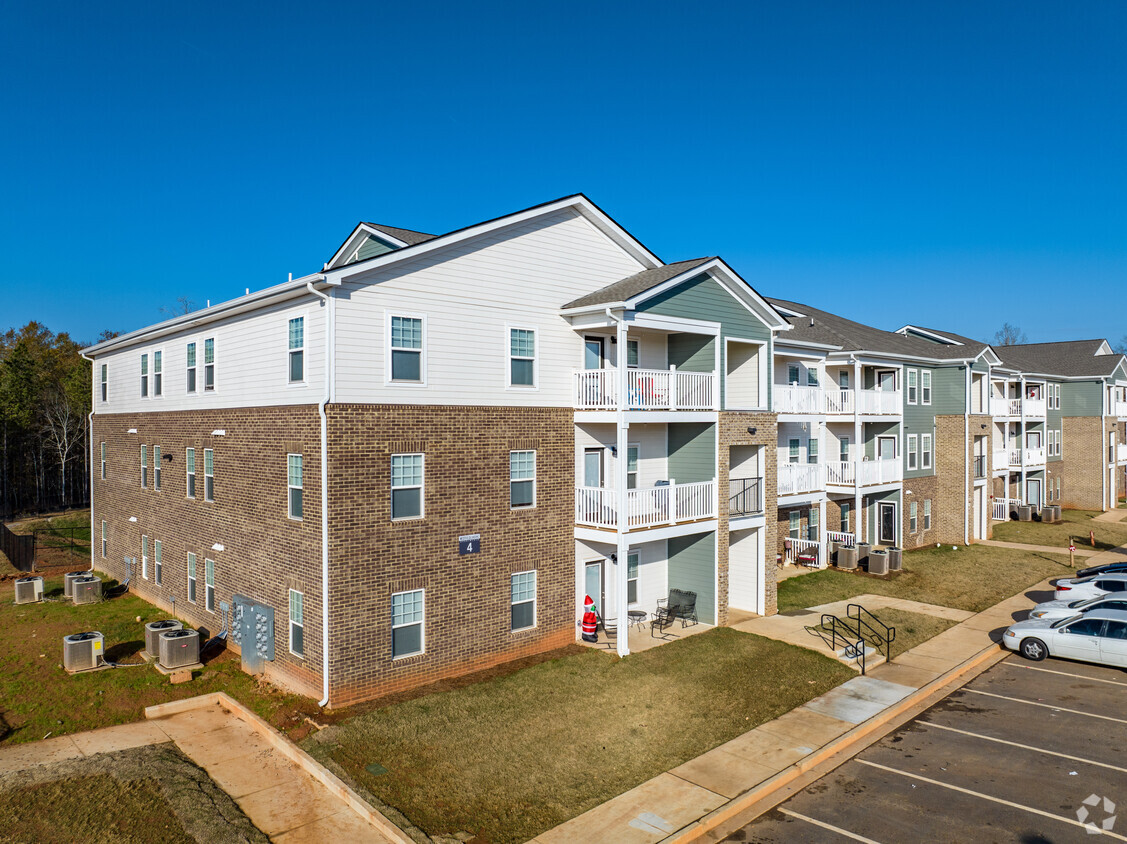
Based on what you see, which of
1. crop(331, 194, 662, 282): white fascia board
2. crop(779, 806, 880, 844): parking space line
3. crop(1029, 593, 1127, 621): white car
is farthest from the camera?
crop(1029, 593, 1127, 621): white car

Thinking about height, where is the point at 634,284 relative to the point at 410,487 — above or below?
above

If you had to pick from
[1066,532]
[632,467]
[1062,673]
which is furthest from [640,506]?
[1066,532]

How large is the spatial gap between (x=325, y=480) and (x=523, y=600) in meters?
5.79

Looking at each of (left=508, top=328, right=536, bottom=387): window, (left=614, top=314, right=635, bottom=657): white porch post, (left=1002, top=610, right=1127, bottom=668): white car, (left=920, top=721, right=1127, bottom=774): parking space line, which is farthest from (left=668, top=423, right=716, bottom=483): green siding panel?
(left=1002, top=610, right=1127, bottom=668): white car

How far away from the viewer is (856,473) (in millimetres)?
28641

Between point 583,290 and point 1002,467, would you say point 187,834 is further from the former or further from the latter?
point 1002,467

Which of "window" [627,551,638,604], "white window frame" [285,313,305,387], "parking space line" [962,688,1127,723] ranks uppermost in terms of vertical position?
"white window frame" [285,313,305,387]

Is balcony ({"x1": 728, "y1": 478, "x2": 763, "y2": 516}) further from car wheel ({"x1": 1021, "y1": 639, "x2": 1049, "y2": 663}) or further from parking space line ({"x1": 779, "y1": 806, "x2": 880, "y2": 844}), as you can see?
parking space line ({"x1": 779, "y1": 806, "x2": 880, "y2": 844})

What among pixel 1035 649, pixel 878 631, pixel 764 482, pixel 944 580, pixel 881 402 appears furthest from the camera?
pixel 881 402

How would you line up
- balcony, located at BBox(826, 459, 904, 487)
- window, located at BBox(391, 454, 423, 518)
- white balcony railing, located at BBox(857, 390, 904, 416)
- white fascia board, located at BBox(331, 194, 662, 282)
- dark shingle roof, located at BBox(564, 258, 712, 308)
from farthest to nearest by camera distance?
white balcony railing, located at BBox(857, 390, 904, 416) → balcony, located at BBox(826, 459, 904, 487) → dark shingle roof, located at BBox(564, 258, 712, 308) → window, located at BBox(391, 454, 423, 518) → white fascia board, located at BBox(331, 194, 662, 282)

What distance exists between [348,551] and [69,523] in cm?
3690

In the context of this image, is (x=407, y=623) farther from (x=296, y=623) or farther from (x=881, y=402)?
(x=881, y=402)

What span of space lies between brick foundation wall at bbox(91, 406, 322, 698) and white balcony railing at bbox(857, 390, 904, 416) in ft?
73.0

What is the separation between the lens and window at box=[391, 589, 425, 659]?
15109 mm
